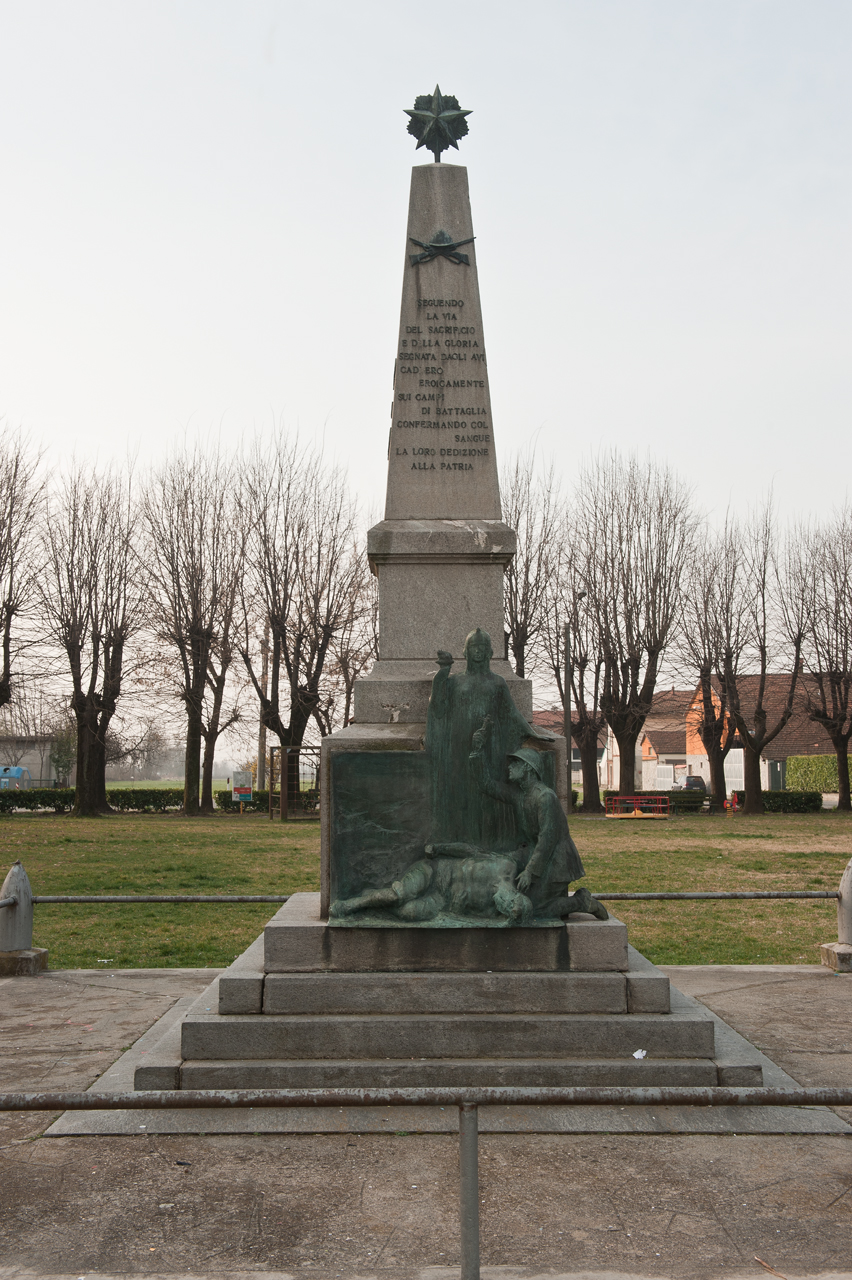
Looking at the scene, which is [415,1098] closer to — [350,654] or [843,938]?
[843,938]

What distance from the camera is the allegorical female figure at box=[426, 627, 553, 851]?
5145 millimetres

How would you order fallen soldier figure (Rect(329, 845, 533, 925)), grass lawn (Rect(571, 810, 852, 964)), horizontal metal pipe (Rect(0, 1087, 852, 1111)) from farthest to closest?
grass lawn (Rect(571, 810, 852, 964))
fallen soldier figure (Rect(329, 845, 533, 925))
horizontal metal pipe (Rect(0, 1087, 852, 1111))

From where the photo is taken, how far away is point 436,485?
6.43 metres

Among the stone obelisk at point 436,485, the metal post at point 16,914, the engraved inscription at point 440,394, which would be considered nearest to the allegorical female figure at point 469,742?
the stone obelisk at point 436,485

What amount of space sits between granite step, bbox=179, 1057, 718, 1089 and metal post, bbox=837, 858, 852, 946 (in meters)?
3.55

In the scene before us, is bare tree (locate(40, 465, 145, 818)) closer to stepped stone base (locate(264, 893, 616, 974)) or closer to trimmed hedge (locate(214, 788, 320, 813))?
trimmed hedge (locate(214, 788, 320, 813))

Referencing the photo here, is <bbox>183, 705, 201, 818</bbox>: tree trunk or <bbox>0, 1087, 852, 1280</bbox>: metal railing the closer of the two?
<bbox>0, 1087, 852, 1280</bbox>: metal railing

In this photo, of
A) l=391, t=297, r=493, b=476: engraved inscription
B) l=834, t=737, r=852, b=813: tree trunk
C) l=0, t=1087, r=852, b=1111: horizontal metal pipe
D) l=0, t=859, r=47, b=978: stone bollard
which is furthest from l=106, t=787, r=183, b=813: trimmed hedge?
l=0, t=1087, r=852, b=1111: horizontal metal pipe

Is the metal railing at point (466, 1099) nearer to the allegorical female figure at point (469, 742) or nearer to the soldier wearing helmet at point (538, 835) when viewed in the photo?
the soldier wearing helmet at point (538, 835)

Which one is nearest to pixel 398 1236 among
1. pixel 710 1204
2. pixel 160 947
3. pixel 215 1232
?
pixel 215 1232

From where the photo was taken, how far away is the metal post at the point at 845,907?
24.6 feet

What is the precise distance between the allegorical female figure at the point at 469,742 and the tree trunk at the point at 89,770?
1042 inches

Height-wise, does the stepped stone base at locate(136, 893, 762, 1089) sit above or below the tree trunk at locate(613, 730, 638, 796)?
below

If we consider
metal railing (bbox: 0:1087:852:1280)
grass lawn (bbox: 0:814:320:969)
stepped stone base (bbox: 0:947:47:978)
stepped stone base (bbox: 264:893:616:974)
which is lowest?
grass lawn (bbox: 0:814:320:969)
